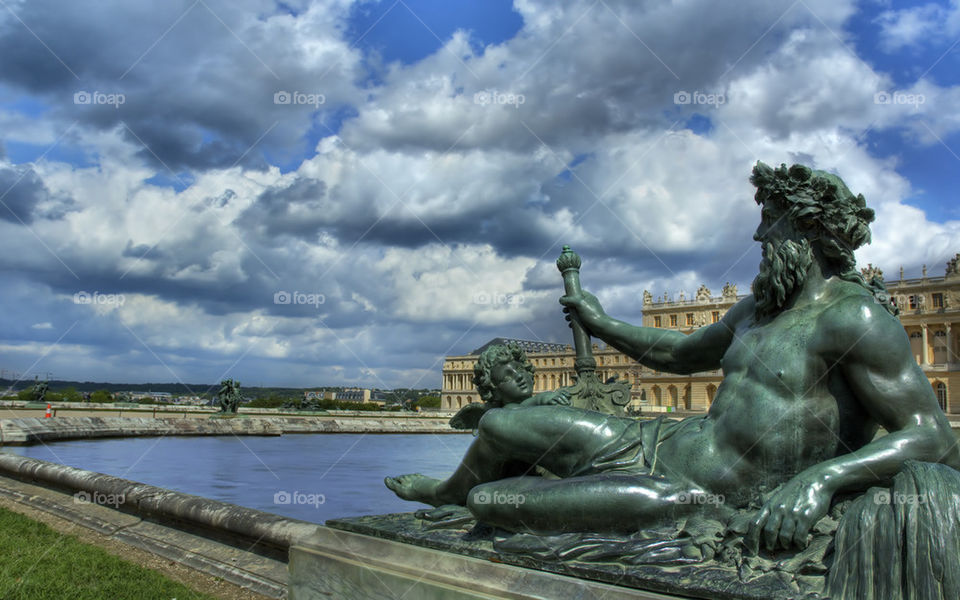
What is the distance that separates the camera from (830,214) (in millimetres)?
2566

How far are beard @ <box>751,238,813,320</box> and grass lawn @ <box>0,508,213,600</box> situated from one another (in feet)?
12.0

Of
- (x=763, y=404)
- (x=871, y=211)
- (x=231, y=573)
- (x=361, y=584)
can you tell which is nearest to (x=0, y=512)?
(x=231, y=573)

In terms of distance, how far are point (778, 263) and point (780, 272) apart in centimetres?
3

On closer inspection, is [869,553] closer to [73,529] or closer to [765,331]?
[765,331]

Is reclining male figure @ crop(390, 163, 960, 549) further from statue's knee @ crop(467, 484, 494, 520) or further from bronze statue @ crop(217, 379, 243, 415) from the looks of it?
bronze statue @ crop(217, 379, 243, 415)

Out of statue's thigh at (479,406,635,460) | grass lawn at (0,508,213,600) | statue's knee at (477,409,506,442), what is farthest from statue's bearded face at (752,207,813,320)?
grass lawn at (0,508,213,600)

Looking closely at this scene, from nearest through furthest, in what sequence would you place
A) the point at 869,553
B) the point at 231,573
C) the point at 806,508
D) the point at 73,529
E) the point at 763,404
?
the point at 869,553 → the point at 806,508 → the point at 763,404 → the point at 231,573 → the point at 73,529

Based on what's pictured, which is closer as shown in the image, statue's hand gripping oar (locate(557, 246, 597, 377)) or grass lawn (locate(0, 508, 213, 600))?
statue's hand gripping oar (locate(557, 246, 597, 377))

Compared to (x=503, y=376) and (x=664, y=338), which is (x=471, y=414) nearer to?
(x=503, y=376)

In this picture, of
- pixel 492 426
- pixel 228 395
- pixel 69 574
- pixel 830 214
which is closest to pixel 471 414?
pixel 492 426

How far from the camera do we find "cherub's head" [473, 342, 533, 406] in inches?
131

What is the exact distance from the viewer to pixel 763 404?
247 cm

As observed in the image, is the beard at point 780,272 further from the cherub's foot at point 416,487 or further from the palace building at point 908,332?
the palace building at point 908,332

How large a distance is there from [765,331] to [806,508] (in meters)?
0.70
